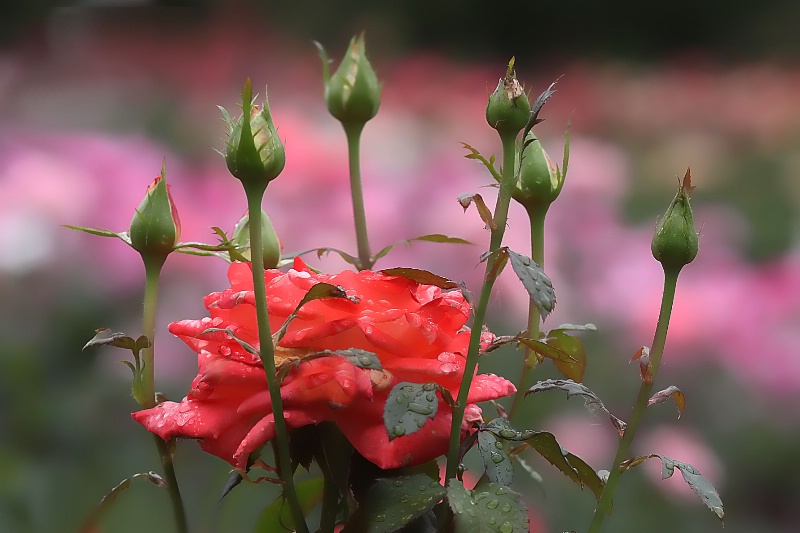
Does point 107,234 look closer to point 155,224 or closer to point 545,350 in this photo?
point 155,224

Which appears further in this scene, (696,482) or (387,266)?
(387,266)

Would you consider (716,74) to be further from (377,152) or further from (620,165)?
(377,152)

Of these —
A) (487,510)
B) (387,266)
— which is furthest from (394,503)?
(387,266)

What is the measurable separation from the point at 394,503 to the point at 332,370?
33mm

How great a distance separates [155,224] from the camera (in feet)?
0.78

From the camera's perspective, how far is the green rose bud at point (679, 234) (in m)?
0.22

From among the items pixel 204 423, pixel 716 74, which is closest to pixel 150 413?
pixel 204 423

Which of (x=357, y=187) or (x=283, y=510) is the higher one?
(x=357, y=187)

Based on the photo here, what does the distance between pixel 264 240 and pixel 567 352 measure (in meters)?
0.10

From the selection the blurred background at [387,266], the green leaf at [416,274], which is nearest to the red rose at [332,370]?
the green leaf at [416,274]

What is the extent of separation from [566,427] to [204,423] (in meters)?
0.41

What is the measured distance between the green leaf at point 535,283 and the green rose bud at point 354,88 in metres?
0.10

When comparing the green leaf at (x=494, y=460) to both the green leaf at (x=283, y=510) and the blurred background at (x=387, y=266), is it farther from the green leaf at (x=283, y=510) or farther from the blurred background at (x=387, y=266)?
the blurred background at (x=387, y=266)

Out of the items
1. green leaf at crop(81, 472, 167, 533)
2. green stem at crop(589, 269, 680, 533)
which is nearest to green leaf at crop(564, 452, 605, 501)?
green stem at crop(589, 269, 680, 533)
